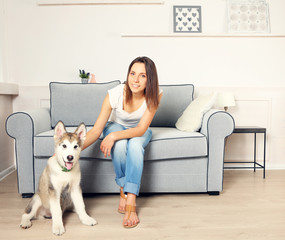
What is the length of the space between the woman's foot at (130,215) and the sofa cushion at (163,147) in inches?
16.6

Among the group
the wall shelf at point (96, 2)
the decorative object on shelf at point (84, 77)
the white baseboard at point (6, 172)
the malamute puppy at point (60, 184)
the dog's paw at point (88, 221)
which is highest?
the wall shelf at point (96, 2)

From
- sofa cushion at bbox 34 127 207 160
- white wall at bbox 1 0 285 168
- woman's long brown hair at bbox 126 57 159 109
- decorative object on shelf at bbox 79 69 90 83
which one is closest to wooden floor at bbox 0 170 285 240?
sofa cushion at bbox 34 127 207 160

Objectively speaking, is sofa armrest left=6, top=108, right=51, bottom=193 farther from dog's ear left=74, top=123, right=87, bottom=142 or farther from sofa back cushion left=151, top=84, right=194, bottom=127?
sofa back cushion left=151, top=84, right=194, bottom=127

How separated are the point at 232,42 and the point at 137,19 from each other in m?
1.06

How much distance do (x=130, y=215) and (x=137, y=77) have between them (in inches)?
33.4

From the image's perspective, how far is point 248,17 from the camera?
3113mm

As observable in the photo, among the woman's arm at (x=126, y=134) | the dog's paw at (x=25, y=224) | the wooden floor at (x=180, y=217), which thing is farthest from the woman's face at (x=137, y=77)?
→ the dog's paw at (x=25, y=224)

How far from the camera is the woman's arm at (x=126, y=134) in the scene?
1813mm

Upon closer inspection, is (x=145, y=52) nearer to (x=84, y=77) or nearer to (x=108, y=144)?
(x=84, y=77)

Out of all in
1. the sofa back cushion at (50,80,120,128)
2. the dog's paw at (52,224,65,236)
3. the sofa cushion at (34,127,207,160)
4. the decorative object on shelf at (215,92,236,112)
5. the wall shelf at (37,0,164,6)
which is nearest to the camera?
the dog's paw at (52,224,65,236)

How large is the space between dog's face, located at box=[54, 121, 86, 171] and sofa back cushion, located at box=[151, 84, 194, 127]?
119cm

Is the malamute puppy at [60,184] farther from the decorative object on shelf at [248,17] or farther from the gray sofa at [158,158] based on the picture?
the decorative object on shelf at [248,17]

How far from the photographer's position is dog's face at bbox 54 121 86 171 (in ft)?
5.11

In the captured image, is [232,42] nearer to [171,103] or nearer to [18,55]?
[171,103]
